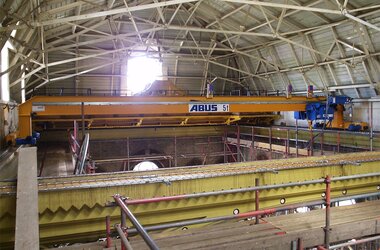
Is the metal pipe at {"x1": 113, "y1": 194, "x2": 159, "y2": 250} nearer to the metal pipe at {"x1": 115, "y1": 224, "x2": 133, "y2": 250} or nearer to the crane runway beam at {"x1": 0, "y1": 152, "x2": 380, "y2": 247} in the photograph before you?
the metal pipe at {"x1": 115, "y1": 224, "x2": 133, "y2": 250}

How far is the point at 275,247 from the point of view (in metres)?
3.96

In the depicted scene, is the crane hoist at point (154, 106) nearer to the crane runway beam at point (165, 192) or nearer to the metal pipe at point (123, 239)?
the crane runway beam at point (165, 192)

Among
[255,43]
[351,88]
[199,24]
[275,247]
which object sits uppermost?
[199,24]

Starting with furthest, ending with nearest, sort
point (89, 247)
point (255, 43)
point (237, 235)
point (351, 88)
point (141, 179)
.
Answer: point (255, 43) < point (351, 88) < point (141, 179) < point (237, 235) < point (89, 247)

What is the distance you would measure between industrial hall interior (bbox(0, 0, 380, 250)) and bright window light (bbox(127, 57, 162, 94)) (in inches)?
3.7

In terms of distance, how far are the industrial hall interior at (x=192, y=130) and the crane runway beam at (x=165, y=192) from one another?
23mm

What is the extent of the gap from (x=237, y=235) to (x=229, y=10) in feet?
44.6

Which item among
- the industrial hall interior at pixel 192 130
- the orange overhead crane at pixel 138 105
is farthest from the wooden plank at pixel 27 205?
the orange overhead crane at pixel 138 105

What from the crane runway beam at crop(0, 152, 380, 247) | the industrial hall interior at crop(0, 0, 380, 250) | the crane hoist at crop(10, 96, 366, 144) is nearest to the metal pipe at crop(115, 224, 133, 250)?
the industrial hall interior at crop(0, 0, 380, 250)

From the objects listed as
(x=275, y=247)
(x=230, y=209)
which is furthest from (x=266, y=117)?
(x=275, y=247)

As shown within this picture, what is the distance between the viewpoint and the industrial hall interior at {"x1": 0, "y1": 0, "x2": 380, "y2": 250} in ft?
14.2

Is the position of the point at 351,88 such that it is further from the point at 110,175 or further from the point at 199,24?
the point at 110,175

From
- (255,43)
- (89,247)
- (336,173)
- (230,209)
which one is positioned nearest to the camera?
(89,247)

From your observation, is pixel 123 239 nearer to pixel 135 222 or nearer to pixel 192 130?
pixel 135 222
